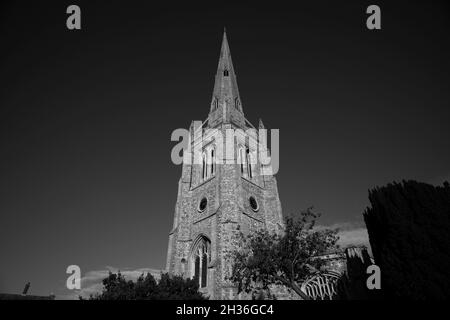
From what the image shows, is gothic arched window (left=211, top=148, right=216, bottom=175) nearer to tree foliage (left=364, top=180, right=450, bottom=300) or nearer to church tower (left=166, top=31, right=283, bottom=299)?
church tower (left=166, top=31, right=283, bottom=299)

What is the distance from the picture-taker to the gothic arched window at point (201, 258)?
2158cm

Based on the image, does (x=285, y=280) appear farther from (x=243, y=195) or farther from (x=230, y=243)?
(x=243, y=195)

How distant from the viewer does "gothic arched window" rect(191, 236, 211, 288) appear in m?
21.6

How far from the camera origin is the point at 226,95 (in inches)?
1374

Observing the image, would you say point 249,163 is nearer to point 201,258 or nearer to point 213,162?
point 213,162

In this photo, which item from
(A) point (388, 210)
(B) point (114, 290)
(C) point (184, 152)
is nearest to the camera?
(A) point (388, 210)

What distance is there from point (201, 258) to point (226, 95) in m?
20.6

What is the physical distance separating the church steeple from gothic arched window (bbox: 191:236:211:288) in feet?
41.9

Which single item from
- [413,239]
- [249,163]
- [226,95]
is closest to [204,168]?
[249,163]

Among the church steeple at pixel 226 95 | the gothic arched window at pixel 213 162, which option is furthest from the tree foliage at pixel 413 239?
the church steeple at pixel 226 95

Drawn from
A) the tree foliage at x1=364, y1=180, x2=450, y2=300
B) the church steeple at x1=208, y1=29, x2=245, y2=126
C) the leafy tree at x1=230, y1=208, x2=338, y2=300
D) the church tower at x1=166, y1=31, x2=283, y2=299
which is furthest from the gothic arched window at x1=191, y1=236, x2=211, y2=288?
the tree foliage at x1=364, y1=180, x2=450, y2=300
